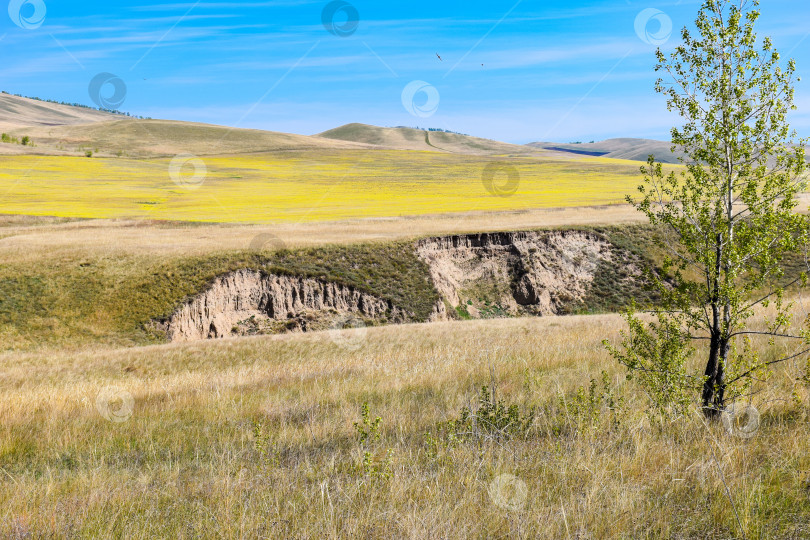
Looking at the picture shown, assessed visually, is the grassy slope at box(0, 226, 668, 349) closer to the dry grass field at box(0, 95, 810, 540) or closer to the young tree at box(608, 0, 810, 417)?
the dry grass field at box(0, 95, 810, 540)

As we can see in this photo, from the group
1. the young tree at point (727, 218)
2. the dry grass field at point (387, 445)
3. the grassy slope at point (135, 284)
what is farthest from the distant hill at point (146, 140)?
the young tree at point (727, 218)

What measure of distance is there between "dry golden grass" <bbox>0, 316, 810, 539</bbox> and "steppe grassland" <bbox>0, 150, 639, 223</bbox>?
40970 millimetres

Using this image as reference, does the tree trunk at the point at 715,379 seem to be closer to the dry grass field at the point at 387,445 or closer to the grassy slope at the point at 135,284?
the dry grass field at the point at 387,445

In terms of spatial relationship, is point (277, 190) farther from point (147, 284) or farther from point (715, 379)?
point (715, 379)

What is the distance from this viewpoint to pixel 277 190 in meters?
70.8

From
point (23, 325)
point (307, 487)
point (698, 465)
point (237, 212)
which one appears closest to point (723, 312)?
point (698, 465)

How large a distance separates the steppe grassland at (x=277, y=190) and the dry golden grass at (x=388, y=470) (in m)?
41.0

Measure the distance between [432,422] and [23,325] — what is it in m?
27.5

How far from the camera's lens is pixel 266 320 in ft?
105

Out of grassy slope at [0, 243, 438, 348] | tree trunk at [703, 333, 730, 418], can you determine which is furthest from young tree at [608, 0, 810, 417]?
grassy slope at [0, 243, 438, 348]

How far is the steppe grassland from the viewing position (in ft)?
169

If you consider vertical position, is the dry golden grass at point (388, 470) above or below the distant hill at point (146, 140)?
below

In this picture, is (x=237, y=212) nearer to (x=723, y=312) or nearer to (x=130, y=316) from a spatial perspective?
(x=130, y=316)

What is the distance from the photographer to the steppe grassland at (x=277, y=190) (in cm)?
5159
